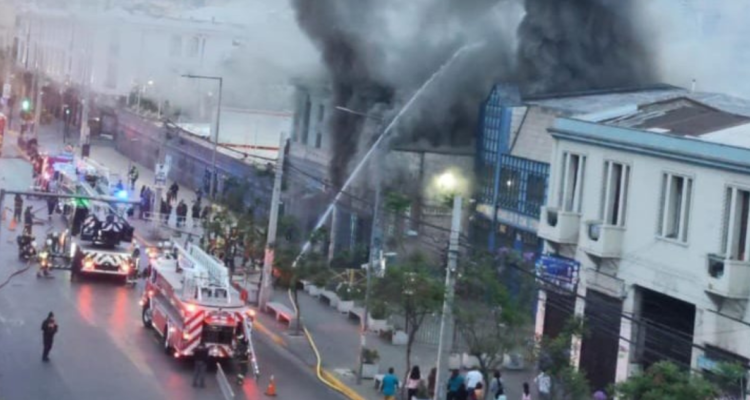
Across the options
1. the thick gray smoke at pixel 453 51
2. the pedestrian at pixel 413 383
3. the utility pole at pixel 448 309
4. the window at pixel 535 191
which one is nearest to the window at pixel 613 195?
the utility pole at pixel 448 309

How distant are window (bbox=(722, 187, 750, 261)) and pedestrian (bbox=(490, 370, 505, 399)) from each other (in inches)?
180

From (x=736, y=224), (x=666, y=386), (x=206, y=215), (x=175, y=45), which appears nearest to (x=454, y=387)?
(x=736, y=224)

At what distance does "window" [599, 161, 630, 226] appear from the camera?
1172 inches

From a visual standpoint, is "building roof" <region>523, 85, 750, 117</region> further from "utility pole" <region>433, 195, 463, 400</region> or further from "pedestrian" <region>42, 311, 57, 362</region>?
"pedestrian" <region>42, 311, 57, 362</region>

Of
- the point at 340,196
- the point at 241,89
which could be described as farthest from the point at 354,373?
the point at 241,89

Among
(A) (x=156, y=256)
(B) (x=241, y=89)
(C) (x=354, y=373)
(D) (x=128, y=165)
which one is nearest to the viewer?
(C) (x=354, y=373)

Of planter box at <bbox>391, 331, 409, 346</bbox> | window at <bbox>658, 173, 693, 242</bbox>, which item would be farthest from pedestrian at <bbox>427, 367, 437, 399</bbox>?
planter box at <bbox>391, 331, 409, 346</bbox>

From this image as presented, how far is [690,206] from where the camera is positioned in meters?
27.8

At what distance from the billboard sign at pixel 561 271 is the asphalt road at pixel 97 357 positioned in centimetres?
493

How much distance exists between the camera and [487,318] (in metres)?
27.8

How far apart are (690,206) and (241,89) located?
162ft

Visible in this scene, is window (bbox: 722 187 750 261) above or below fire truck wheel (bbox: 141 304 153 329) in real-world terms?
above

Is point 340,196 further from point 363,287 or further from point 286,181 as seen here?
point 363,287

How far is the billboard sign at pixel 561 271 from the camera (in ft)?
100
